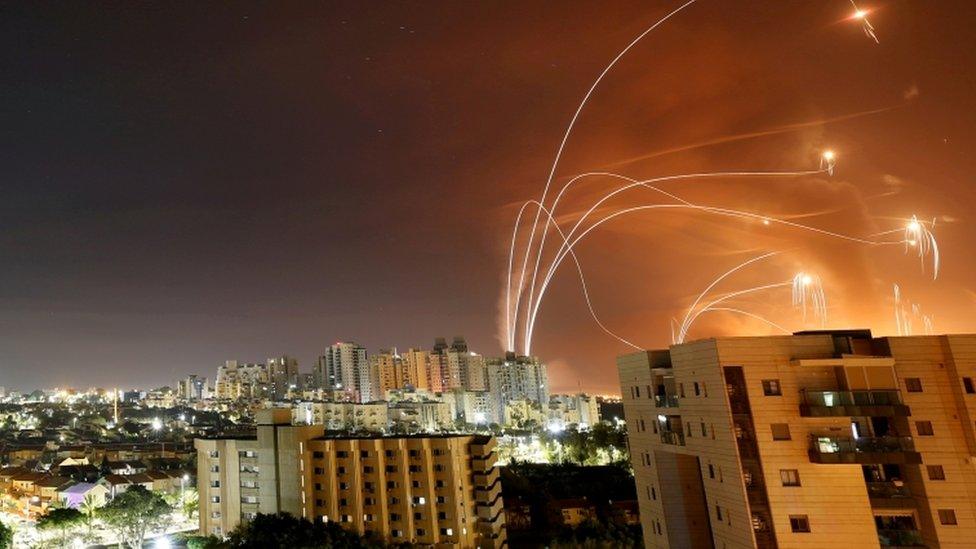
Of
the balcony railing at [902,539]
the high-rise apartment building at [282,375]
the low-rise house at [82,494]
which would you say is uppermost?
the high-rise apartment building at [282,375]

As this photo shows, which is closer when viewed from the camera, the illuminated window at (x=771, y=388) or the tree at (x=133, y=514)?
the illuminated window at (x=771, y=388)

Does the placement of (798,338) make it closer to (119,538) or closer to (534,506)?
(534,506)

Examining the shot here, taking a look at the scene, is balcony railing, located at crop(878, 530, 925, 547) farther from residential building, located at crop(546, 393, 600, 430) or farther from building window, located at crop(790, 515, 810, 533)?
residential building, located at crop(546, 393, 600, 430)

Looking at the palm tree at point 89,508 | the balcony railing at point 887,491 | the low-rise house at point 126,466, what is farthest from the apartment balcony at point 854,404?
the low-rise house at point 126,466

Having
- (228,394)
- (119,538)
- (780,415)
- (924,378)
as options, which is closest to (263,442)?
(119,538)

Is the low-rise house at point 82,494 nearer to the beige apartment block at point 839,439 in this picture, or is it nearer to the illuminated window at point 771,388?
the beige apartment block at point 839,439

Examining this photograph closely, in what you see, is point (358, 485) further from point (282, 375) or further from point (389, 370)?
point (282, 375)
